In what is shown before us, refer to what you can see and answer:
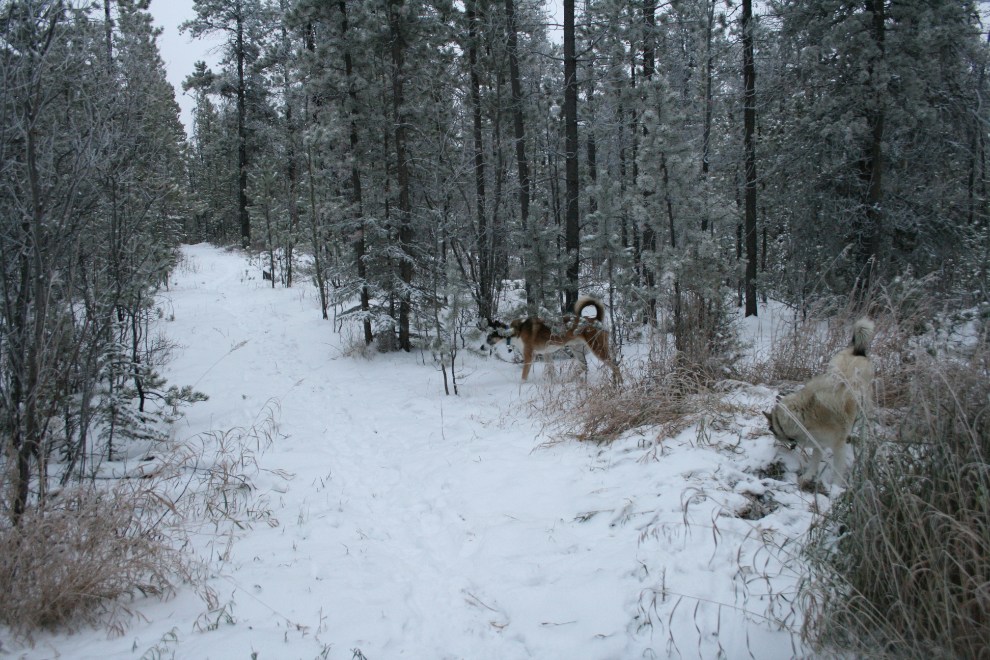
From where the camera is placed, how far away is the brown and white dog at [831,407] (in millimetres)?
3002

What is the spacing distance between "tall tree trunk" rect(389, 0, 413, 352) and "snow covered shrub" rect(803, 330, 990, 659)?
8835mm

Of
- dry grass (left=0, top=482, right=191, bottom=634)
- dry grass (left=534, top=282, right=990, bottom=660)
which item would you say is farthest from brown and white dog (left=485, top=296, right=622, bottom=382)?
dry grass (left=0, top=482, right=191, bottom=634)

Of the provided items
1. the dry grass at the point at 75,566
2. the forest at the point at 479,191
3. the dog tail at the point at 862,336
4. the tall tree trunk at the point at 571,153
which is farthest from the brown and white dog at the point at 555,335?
the dry grass at the point at 75,566

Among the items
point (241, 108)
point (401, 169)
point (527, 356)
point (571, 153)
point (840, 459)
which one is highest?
point (241, 108)

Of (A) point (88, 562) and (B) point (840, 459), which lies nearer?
(A) point (88, 562)

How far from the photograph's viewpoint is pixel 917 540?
1999 mm

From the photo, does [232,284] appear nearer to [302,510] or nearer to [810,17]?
[302,510]

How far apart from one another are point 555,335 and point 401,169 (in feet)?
15.8

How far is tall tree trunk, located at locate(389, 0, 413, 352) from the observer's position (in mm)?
9883

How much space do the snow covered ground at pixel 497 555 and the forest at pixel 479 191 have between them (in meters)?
0.74

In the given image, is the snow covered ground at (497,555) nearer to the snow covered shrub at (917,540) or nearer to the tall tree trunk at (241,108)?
the snow covered shrub at (917,540)

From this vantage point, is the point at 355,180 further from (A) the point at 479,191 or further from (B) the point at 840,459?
(B) the point at 840,459

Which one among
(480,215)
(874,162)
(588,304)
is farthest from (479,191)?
(874,162)

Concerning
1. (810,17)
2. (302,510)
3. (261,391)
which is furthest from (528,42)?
(302,510)
